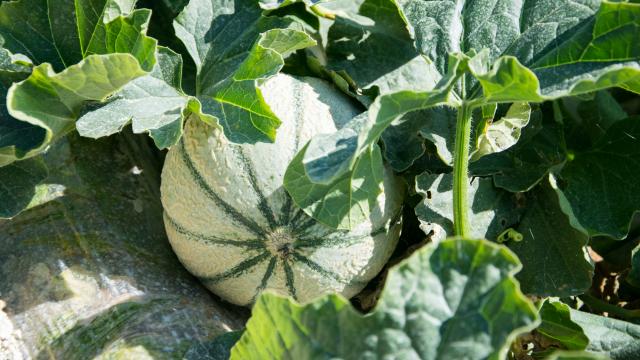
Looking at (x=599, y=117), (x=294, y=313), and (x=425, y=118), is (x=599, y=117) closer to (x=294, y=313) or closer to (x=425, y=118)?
(x=425, y=118)

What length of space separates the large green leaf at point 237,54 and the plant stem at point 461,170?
360 millimetres

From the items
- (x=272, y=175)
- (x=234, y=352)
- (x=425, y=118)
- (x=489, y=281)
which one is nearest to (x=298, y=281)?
(x=272, y=175)

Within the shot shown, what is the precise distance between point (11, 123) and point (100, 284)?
1.36ft

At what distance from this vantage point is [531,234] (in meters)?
1.81

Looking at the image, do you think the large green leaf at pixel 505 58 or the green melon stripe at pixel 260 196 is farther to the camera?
the green melon stripe at pixel 260 196

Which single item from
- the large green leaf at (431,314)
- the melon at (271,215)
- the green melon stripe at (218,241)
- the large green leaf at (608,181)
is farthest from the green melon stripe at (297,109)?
the large green leaf at (608,181)

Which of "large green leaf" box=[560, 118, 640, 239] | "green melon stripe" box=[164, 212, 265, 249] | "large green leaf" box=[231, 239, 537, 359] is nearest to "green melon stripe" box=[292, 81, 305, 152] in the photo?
"green melon stripe" box=[164, 212, 265, 249]

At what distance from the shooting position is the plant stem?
1.52 meters

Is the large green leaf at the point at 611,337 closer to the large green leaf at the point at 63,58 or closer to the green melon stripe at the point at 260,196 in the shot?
the green melon stripe at the point at 260,196

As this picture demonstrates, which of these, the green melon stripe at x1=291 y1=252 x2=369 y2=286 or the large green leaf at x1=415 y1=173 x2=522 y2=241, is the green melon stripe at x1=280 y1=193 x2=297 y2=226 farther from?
the large green leaf at x1=415 y1=173 x2=522 y2=241

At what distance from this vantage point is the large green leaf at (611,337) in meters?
1.57

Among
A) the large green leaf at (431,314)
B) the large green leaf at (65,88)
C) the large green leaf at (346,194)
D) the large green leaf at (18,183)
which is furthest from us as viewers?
the large green leaf at (18,183)

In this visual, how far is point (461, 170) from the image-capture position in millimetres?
1547

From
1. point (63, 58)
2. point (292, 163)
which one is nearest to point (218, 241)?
point (292, 163)
